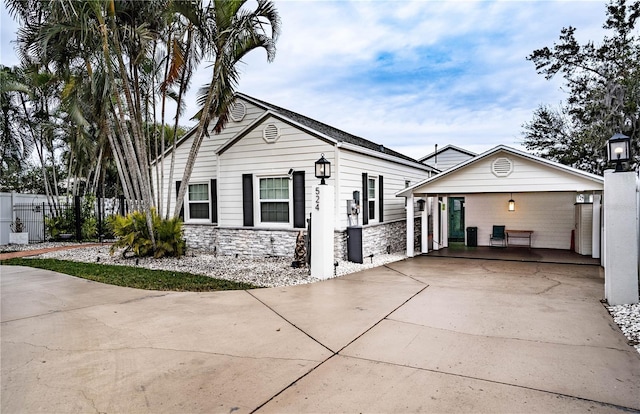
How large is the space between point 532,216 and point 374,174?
679 cm

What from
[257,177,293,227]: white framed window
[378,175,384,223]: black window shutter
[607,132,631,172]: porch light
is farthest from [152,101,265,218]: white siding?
[607,132,631,172]: porch light

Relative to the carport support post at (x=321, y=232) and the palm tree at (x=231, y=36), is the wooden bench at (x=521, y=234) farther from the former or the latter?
the palm tree at (x=231, y=36)

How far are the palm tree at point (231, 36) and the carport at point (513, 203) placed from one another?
603cm

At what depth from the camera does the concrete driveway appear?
9.52ft

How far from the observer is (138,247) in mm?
9844

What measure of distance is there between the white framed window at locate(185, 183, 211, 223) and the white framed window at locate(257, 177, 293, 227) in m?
2.54

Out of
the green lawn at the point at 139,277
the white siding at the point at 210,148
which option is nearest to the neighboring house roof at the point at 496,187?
the white siding at the point at 210,148

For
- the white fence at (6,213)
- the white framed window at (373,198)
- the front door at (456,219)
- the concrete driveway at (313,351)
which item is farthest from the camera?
the front door at (456,219)

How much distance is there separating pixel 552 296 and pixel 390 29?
8.15m

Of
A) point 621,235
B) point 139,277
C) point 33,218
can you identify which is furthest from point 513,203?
point 33,218

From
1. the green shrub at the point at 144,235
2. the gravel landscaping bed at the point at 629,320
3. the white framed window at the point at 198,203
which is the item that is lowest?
the gravel landscaping bed at the point at 629,320

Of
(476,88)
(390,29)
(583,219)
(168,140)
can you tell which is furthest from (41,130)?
(583,219)

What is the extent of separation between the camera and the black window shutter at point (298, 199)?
395 inches

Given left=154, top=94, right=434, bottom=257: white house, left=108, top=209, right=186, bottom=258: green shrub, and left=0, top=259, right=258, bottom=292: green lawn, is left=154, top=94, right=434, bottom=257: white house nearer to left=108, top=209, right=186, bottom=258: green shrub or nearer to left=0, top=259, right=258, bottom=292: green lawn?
left=108, top=209, right=186, bottom=258: green shrub
